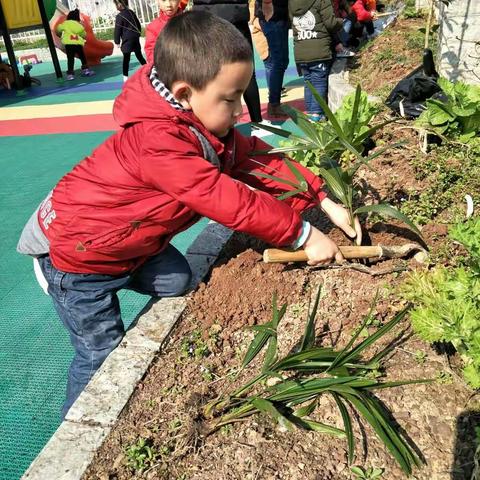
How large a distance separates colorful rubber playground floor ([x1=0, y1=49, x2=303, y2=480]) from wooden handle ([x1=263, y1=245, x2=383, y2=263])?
1.34 meters

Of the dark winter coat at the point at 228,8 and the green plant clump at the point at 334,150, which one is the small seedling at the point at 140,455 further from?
→ the dark winter coat at the point at 228,8

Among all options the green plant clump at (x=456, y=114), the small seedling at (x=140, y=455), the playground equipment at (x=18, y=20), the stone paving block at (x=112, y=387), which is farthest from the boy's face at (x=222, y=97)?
the playground equipment at (x=18, y=20)

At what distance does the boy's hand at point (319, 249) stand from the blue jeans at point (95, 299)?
2.06 feet

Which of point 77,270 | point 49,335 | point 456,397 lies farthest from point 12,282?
point 456,397

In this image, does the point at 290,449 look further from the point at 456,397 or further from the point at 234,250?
the point at 234,250

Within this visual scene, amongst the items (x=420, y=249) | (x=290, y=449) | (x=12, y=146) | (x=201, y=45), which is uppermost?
(x=201, y=45)

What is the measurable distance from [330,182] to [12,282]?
7.97 feet

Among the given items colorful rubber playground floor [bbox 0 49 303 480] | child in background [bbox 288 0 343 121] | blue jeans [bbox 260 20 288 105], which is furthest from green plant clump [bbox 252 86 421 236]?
blue jeans [bbox 260 20 288 105]

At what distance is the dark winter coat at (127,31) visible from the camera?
31.2ft

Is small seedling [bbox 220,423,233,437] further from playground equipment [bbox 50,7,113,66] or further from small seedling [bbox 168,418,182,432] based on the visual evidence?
playground equipment [bbox 50,7,113,66]

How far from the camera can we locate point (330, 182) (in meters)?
2.54

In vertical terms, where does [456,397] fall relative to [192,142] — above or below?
below

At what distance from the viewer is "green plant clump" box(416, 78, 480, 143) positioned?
288cm

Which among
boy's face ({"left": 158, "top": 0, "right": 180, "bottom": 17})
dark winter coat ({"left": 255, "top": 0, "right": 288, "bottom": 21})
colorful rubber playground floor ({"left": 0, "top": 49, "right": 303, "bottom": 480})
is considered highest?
boy's face ({"left": 158, "top": 0, "right": 180, "bottom": 17})
